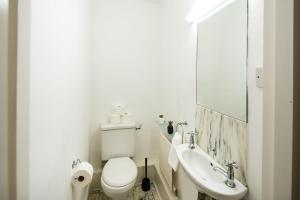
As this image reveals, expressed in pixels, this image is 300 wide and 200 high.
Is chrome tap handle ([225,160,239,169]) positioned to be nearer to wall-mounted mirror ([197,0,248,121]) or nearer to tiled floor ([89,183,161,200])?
wall-mounted mirror ([197,0,248,121])

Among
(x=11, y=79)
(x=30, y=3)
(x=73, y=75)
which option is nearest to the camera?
(x=11, y=79)

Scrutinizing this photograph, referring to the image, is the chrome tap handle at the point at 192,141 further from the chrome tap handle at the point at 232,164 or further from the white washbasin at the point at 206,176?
the chrome tap handle at the point at 232,164

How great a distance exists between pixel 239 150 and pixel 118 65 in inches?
71.4

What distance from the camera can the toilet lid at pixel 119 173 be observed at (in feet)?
5.23

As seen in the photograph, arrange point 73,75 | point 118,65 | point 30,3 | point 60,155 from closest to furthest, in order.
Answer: point 30,3
point 60,155
point 73,75
point 118,65

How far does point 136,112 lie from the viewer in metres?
2.36

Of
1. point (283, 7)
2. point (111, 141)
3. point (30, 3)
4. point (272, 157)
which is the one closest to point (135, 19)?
point (111, 141)

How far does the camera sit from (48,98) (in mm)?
836

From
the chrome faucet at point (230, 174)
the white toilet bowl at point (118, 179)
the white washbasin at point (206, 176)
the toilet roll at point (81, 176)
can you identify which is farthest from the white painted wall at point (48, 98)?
the chrome faucet at point (230, 174)

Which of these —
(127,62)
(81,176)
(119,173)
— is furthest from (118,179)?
(127,62)

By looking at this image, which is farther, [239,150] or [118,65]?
[118,65]

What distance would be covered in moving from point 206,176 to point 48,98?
107 centimetres

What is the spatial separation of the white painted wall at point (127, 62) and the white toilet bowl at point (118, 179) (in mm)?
556

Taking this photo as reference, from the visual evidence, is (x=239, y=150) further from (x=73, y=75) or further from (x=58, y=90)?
(x=73, y=75)
